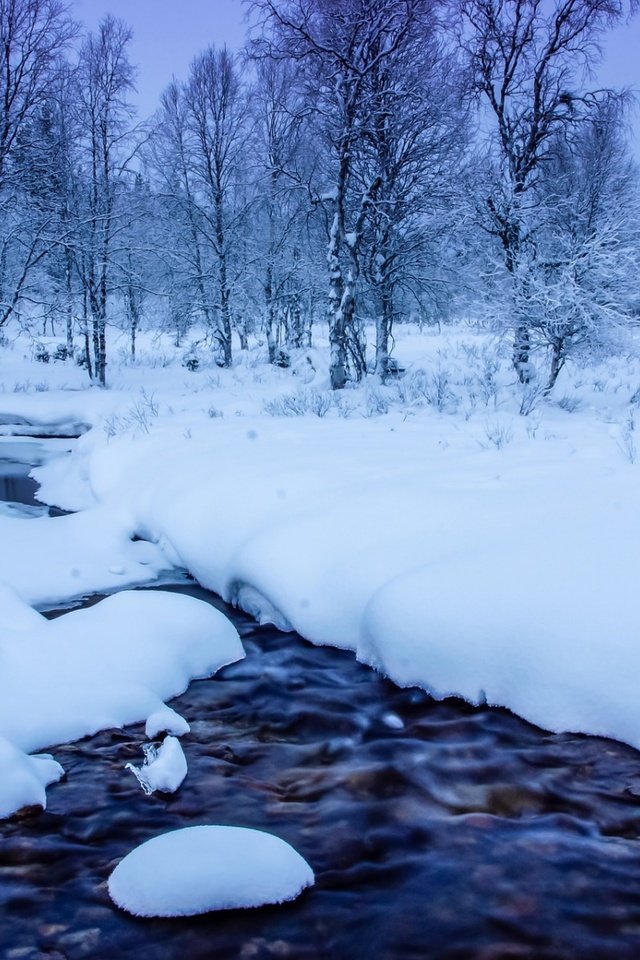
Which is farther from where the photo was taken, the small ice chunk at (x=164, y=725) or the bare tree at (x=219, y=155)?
the bare tree at (x=219, y=155)

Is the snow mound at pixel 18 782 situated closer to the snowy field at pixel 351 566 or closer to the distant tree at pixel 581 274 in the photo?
the snowy field at pixel 351 566

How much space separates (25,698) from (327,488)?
296 centimetres

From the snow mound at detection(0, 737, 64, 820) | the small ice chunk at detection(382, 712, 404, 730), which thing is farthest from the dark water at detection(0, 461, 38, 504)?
the small ice chunk at detection(382, 712, 404, 730)

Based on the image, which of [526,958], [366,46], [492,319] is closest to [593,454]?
[526,958]

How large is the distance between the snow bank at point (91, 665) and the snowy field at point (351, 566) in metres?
0.01

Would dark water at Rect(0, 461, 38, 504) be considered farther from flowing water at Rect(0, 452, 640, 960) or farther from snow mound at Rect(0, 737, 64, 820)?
snow mound at Rect(0, 737, 64, 820)

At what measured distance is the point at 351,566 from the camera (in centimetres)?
405

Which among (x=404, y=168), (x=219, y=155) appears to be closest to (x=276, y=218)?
(x=219, y=155)

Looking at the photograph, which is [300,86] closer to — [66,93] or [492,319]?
[492,319]

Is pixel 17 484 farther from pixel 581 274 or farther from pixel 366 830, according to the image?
pixel 581 274

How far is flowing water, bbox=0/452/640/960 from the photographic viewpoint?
1882mm

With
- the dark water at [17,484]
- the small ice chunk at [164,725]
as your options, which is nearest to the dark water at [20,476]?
the dark water at [17,484]

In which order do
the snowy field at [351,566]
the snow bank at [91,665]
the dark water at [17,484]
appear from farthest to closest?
the dark water at [17,484] → the snowy field at [351,566] → the snow bank at [91,665]

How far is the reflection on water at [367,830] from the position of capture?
6.18ft
